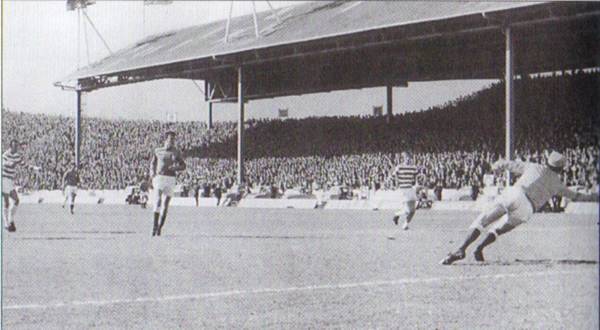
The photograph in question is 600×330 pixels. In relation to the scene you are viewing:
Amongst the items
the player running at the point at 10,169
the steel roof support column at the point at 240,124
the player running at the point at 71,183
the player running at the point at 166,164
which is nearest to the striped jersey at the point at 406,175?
the steel roof support column at the point at 240,124

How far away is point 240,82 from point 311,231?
3.10 ft

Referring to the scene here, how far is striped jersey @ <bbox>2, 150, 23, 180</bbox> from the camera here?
3.84 m

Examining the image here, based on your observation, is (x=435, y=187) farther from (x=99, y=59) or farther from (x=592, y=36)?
(x=99, y=59)

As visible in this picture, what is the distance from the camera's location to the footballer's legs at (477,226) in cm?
420

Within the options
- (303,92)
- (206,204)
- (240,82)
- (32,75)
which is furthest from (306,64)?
(32,75)

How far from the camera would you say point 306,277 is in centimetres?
435

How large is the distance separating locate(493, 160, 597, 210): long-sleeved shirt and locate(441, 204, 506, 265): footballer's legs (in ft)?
1.03

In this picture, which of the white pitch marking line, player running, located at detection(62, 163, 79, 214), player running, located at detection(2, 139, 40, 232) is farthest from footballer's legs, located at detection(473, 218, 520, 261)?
player running, located at detection(2, 139, 40, 232)

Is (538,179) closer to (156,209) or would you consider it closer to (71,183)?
(71,183)

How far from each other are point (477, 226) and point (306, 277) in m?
0.72

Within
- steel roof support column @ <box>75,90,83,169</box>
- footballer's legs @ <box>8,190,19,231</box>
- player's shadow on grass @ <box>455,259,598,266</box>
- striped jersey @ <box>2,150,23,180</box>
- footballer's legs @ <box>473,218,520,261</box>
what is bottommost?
player's shadow on grass @ <box>455,259,598,266</box>

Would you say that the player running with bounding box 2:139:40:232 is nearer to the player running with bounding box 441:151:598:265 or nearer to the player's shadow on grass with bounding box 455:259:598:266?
the player running with bounding box 441:151:598:265

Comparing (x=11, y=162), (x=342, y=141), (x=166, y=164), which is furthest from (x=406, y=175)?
(x=11, y=162)

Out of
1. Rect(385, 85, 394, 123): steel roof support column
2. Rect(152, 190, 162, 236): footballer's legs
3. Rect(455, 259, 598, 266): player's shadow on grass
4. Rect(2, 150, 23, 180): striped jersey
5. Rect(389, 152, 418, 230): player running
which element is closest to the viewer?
Rect(455, 259, 598, 266): player's shadow on grass
